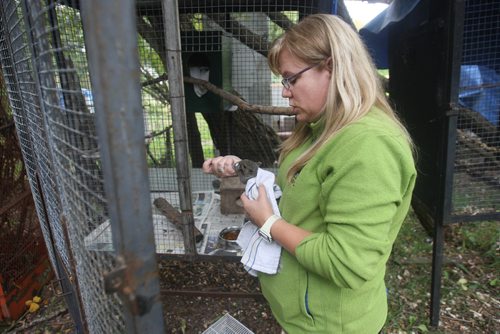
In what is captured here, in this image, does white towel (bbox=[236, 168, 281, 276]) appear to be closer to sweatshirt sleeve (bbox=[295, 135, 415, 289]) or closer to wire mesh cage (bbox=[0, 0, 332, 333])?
sweatshirt sleeve (bbox=[295, 135, 415, 289])

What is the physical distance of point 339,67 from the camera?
3.46ft

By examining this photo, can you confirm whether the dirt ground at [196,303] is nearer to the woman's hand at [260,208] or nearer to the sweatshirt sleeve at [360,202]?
the woman's hand at [260,208]

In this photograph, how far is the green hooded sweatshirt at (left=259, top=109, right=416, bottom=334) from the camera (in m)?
0.94

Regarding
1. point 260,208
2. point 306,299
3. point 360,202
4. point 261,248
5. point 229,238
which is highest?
point 360,202

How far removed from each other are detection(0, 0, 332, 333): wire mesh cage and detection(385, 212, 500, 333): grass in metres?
1.85

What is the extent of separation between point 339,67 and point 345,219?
0.45 meters

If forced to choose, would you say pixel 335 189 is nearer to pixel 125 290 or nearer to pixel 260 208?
pixel 260 208

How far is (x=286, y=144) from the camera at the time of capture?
1.48 meters

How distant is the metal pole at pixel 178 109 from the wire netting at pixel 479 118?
1.74 m

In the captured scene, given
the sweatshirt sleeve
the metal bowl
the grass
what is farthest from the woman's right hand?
the grass

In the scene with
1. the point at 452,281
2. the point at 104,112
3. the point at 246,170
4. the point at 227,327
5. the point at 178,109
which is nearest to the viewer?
the point at 104,112

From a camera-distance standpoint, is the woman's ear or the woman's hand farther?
the woman's hand

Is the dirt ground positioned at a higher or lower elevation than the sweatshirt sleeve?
lower

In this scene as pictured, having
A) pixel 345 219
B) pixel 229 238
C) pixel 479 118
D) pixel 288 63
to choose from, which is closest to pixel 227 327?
pixel 229 238
